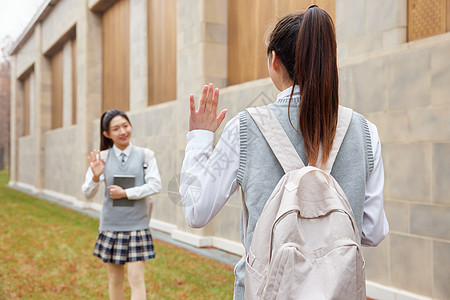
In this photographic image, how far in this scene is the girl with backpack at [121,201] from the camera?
13.3ft

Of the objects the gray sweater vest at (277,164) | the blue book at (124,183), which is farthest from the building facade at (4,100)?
the gray sweater vest at (277,164)

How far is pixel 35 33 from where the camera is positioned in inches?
824

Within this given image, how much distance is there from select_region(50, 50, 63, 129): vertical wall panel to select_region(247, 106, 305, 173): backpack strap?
741 inches

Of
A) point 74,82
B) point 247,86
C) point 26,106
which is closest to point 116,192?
point 247,86

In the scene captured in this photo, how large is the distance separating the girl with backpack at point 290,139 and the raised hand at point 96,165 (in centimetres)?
275

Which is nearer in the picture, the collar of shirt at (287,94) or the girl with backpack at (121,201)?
the collar of shirt at (287,94)

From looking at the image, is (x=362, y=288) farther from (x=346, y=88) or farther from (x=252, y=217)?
(x=346, y=88)

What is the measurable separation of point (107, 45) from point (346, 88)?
33.8ft

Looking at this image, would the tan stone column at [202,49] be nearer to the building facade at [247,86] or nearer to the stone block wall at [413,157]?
the building facade at [247,86]

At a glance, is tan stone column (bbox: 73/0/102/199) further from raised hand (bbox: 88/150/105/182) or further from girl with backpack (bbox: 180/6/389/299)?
girl with backpack (bbox: 180/6/389/299)

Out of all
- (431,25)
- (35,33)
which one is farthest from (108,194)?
(35,33)

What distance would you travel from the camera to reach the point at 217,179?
153cm

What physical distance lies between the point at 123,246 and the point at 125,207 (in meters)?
0.34

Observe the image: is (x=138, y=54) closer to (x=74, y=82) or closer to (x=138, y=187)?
(x=74, y=82)
